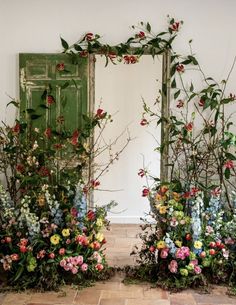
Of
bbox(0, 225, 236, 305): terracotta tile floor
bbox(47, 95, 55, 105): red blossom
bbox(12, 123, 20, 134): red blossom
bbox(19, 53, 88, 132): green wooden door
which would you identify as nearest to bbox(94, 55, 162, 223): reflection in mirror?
bbox(19, 53, 88, 132): green wooden door

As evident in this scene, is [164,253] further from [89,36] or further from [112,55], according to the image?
[89,36]

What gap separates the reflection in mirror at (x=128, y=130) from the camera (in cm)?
412

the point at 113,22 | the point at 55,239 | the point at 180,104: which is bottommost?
the point at 55,239

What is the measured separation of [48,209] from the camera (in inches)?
135

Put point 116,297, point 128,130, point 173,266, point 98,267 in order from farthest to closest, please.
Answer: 1. point 128,130
2. point 98,267
3. point 173,266
4. point 116,297

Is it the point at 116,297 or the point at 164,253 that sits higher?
the point at 164,253

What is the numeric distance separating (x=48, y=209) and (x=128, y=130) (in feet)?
4.11

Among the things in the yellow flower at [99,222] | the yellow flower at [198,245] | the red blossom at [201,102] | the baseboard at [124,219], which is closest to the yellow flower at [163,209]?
the yellow flower at [198,245]

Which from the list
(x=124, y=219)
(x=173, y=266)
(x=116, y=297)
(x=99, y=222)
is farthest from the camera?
(x=124, y=219)

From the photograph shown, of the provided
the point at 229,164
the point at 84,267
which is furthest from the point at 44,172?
the point at 229,164

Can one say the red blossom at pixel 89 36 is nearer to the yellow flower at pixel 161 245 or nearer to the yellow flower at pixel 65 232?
the yellow flower at pixel 65 232

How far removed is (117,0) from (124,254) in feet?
7.38

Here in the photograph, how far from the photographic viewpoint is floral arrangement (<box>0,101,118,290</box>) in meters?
3.26

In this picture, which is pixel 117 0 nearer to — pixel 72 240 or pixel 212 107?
pixel 212 107
